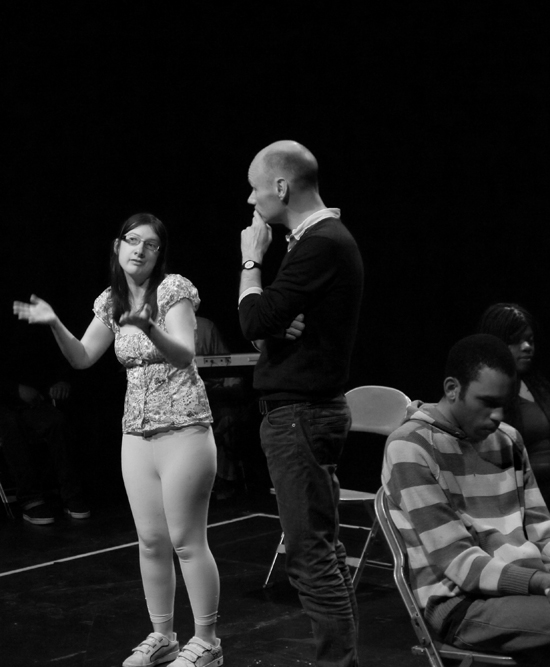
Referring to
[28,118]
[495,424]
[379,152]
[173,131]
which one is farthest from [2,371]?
[495,424]

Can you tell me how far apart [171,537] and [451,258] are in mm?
4203

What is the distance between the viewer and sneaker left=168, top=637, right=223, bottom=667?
Answer: 2.70m

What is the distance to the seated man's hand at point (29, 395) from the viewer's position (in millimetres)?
5656

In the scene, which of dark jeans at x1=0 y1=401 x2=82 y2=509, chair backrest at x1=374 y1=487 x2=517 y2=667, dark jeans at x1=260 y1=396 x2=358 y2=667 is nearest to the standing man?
dark jeans at x1=260 y1=396 x2=358 y2=667

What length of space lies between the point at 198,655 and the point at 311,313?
117 cm

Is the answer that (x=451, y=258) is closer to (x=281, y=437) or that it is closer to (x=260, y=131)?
(x=260, y=131)

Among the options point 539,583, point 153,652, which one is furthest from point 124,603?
point 539,583

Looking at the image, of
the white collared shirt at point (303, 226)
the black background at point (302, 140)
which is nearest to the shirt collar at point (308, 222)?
the white collared shirt at point (303, 226)

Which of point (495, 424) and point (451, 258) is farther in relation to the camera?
point (451, 258)

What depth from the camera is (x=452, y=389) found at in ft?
6.58

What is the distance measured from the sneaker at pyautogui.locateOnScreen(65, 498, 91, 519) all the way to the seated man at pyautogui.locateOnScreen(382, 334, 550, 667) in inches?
145

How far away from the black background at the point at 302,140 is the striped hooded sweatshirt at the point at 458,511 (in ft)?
13.7

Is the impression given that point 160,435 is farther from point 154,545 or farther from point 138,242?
point 138,242

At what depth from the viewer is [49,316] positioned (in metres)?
2.53
